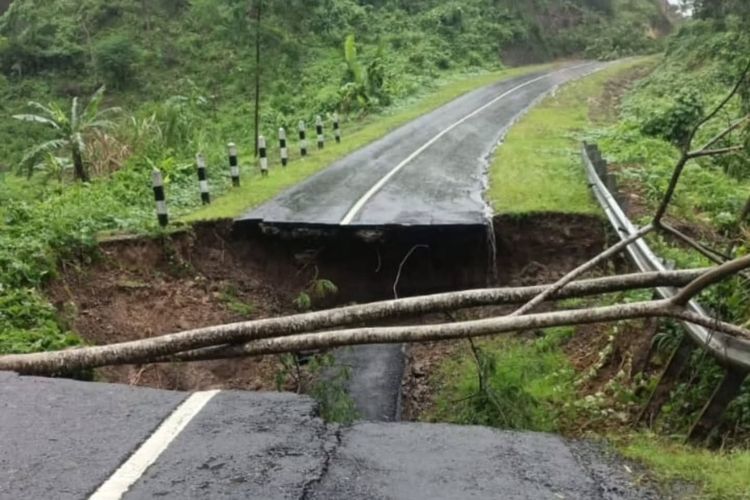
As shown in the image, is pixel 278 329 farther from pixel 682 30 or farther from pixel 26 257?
pixel 682 30

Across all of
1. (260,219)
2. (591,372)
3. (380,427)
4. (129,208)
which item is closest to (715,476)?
(380,427)

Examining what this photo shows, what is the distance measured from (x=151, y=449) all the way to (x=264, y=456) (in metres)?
0.65

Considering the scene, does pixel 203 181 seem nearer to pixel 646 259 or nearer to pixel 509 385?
pixel 509 385

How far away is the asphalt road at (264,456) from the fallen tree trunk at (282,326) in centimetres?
53

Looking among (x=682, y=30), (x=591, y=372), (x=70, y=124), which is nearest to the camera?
(x=591, y=372)

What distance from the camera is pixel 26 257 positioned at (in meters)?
8.48

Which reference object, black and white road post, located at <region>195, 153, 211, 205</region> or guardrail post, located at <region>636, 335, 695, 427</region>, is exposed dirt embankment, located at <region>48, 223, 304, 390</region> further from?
guardrail post, located at <region>636, 335, 695, 427</region>

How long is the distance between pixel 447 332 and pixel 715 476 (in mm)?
1934

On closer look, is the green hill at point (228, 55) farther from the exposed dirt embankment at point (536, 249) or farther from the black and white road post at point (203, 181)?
the exposed dirt embankment at point (536, 249)

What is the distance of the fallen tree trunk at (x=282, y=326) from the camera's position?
554 cm

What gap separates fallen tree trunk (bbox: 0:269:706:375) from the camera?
18.2 ft

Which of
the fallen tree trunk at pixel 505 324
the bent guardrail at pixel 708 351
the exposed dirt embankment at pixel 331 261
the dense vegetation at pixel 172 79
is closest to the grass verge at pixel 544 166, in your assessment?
the exposed dirt embankment at pixel 331 261

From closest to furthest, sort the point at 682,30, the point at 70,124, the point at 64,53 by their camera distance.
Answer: the point at 70,124
the point at 64,53
the point at 682,30

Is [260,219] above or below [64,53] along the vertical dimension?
below
